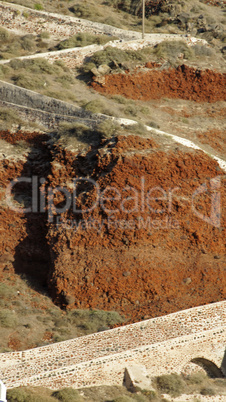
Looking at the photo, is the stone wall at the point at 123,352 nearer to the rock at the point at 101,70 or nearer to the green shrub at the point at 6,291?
the green shrub at the point at 6,291

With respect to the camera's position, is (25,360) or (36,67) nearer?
(25,360)

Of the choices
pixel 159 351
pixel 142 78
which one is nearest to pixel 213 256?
pixel 159 351

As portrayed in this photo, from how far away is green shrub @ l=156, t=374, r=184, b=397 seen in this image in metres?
18.1

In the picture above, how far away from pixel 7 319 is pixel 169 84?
14.8 m

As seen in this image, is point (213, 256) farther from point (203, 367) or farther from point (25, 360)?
point (25, 360)

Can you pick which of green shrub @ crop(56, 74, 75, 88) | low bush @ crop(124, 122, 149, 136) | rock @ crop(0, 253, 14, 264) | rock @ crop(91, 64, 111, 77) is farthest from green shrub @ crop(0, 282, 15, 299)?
rock @ crop(91, 64, 111, 77)

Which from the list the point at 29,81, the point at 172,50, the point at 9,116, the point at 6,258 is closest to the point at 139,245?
the point at 6,258

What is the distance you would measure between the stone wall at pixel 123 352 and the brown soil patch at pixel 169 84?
12115mm

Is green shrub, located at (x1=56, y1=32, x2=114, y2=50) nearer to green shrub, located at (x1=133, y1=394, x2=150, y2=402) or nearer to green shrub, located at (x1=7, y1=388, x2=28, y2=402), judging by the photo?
green shrub, located at (x1=133, y1=394, x2=150, y2=402)

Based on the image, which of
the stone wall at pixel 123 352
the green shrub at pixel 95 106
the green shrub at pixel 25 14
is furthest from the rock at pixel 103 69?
the stone wall at pixel 123 352

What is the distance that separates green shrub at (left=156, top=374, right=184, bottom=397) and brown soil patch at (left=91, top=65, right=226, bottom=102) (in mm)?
13850

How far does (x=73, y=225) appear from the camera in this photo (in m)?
21.6

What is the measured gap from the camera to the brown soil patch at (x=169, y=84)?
28188 millimetres

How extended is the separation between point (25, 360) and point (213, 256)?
755 cm
